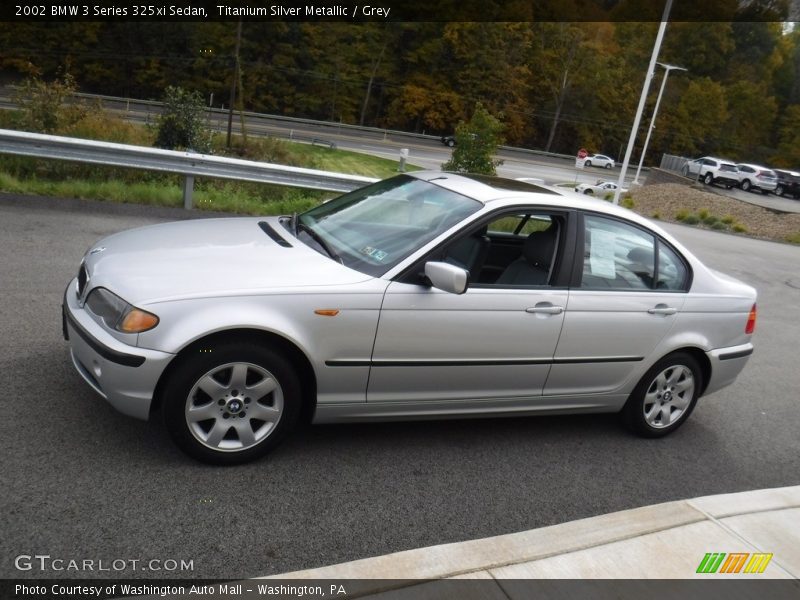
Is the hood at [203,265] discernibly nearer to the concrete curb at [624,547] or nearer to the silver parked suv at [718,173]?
the concrete curb at [624,547]

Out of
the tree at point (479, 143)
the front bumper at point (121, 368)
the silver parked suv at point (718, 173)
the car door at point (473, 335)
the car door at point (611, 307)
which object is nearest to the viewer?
the front bumper at point (121, 368)

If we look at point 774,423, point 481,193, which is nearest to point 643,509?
point 481,193

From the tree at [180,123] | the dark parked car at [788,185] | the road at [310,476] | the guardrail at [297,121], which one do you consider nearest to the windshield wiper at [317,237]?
the road at [310,476]

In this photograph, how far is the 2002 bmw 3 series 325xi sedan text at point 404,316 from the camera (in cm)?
376

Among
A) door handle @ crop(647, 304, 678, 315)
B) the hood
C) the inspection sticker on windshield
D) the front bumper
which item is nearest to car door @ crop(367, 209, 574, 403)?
the inspection sticker on windshield

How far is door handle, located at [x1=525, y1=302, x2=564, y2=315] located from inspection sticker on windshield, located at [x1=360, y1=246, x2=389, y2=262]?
3.04 ft

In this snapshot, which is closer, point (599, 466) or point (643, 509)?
point (643, 509)

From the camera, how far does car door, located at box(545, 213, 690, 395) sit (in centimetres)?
471

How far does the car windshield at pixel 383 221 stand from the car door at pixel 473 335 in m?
0.17

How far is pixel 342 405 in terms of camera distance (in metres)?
4.16

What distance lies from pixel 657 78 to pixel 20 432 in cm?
9021

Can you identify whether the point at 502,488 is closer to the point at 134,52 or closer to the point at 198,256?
the point at 198,256

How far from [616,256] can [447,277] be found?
156 cm

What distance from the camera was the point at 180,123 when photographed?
64.5ft
